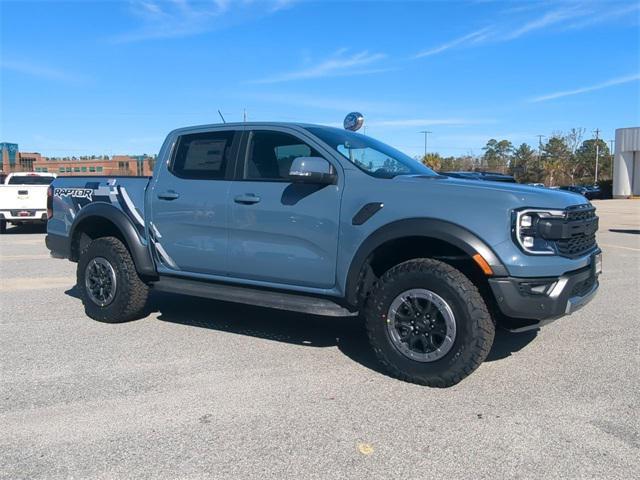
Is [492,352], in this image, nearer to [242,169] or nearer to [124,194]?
[242,169]

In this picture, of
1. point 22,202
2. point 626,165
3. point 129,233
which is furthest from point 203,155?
point 626,165

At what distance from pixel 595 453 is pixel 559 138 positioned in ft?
309

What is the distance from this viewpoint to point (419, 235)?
4.16m

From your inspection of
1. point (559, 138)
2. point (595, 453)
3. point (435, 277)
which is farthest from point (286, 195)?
point (559, 138)

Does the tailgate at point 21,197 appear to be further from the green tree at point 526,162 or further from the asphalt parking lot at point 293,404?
the green tree at point 526,162

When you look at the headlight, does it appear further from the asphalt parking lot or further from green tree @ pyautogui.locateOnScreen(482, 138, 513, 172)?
green tree @ pyautogui.locateOnScreen(482, 138, 513, 172)

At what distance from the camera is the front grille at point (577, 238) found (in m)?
4.07

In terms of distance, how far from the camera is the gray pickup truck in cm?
397

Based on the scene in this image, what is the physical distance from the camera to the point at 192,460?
3135 millimetres

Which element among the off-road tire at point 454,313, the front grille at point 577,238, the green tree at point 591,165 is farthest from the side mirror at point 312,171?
the green tree at point 591,165

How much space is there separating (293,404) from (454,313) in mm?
1270

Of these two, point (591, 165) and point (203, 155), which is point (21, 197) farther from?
point (591, 165)

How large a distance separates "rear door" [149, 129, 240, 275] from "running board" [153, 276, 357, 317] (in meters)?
0.12

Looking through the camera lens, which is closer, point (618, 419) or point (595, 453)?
point (595, 453)
